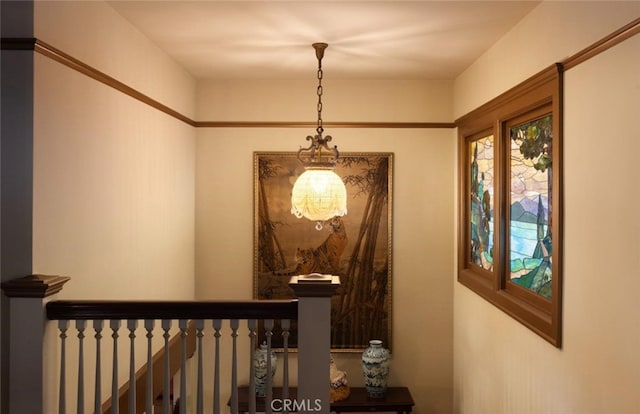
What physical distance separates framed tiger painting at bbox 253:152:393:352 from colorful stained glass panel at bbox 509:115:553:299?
1.57 metres

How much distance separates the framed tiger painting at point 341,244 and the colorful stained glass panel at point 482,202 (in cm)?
77

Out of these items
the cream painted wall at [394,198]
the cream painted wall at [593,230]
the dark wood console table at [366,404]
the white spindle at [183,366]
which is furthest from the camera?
the cream painted wall at [394,198]

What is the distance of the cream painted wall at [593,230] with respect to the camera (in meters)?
2.12

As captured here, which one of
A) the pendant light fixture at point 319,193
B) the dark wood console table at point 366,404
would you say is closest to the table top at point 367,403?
the dark wood console table at point 366,404

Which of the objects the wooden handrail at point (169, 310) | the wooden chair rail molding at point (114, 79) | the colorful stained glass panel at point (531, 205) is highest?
the wooden chair rail molding at point (114, 79)

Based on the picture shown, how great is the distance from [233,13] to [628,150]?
203 centimetres

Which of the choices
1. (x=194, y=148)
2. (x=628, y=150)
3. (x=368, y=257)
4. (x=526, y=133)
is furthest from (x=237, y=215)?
(x=628, y=150)

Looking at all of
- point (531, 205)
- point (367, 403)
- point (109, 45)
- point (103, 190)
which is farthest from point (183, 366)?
point (367, 403)

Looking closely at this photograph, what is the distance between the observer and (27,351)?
7.52 feet

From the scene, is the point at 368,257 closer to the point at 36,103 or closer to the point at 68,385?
the point at 68,385

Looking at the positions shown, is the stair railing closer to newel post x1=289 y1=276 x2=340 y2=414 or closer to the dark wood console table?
newel post x1=289 y1=276 x2=340 y2=414

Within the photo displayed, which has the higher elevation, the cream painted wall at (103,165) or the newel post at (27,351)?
the cream painted wall at (103,165)

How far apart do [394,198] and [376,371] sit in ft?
4.58

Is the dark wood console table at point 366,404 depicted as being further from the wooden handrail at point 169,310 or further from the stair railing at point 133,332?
the wooden handrail at point 169,310
